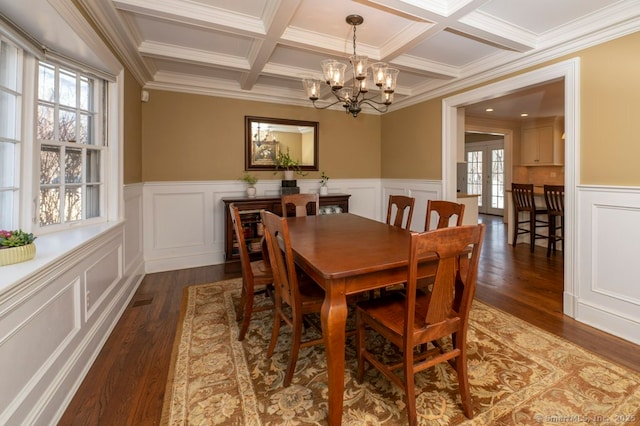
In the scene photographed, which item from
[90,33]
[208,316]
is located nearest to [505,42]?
[90,33]

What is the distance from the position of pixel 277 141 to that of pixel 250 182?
751mm

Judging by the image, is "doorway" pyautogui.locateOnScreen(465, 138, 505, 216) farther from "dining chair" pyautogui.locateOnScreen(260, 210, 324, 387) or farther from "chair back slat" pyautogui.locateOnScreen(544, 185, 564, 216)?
"dining chair" pyautogui.locateOnScreen(260, 210, 324, 387)

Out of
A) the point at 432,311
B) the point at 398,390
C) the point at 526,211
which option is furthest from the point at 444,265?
the point at 526,211

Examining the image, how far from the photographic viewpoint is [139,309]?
2770mm

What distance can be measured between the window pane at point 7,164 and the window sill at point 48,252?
375 millimetres

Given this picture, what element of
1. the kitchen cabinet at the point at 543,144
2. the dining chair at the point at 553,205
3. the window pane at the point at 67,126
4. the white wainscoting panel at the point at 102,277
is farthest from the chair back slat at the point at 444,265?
the kitchen cabinet at the point at 543,144

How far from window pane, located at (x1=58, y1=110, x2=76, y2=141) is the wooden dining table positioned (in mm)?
1811

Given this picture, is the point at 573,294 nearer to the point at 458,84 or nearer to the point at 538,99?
the point at 458,84

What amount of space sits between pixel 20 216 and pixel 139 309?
126 centimetres

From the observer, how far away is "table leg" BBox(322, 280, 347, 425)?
1.38 meters

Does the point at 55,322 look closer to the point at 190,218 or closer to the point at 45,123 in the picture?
the point at 45,123

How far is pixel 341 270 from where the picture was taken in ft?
4.59

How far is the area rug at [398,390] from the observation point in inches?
60.0

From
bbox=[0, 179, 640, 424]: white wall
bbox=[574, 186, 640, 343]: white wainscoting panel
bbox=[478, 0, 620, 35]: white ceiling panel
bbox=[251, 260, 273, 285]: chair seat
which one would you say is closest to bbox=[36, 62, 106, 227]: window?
bbox=[0, 179, 640, 424]: white wall
